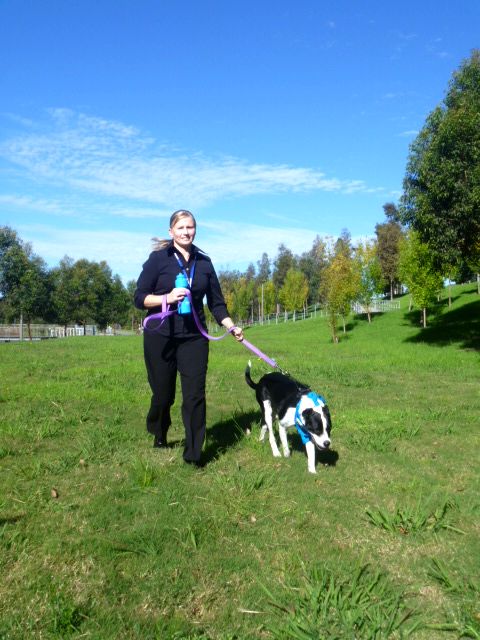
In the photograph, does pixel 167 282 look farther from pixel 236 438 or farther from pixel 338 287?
pixel 338 287

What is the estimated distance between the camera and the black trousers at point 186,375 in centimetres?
518

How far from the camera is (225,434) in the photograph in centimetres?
687

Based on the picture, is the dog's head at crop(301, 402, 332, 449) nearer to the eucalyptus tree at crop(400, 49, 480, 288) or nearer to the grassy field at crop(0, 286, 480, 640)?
the grassy field at crop(0, 286, 480, 640)

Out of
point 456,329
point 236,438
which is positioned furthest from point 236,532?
point 456,329

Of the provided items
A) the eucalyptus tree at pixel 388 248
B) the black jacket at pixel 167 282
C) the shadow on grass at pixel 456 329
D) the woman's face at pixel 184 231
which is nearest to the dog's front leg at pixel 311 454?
the black jacket at pixel 167 282

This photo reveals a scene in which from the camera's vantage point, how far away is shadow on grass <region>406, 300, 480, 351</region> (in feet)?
82.6

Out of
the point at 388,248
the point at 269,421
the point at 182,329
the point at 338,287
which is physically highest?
the point at 388,248

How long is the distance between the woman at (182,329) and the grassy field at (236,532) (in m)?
0.65

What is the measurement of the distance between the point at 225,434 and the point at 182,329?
2196mm

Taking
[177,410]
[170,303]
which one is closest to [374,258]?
[177,410]

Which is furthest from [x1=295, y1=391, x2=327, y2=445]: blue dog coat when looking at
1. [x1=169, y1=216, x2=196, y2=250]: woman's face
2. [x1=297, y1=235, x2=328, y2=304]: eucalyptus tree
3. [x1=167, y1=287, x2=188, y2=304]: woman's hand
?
[x1=297, y1=235, x2=328, y2=304]: eucalyptus tree

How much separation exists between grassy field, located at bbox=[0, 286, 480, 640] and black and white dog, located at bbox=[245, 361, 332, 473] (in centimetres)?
30

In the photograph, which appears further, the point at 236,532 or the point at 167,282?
the point at 167,282

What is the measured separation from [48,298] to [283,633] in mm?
59972
